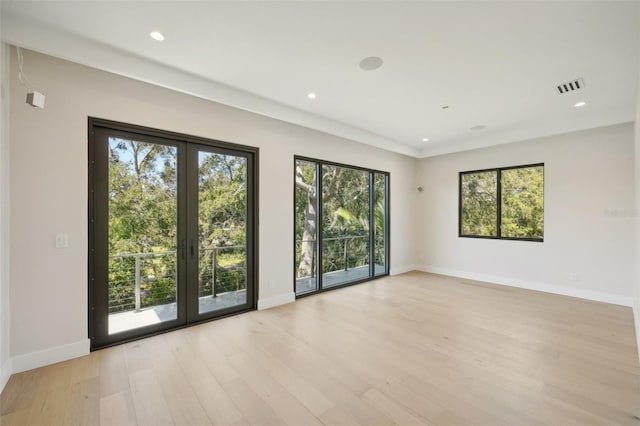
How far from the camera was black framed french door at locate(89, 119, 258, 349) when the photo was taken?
2.87 m

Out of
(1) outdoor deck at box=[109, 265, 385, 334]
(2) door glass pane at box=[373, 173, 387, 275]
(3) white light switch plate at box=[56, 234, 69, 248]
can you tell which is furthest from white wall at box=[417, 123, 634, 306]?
(3) white light switch plate at box=[56, 234, 69, 248]

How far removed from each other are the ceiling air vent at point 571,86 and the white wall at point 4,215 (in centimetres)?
558

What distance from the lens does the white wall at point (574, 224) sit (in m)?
4.30

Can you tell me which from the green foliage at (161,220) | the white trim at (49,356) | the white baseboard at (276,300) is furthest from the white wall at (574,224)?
the white trim at (49,356)

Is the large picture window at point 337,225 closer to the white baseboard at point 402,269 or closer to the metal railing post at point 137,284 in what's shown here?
the white baseboard at point 402,269

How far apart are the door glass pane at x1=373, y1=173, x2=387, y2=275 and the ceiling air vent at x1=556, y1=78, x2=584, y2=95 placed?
3.22 m

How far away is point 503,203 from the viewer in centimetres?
557

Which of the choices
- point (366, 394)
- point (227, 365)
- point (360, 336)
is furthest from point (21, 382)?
point (360, 336)

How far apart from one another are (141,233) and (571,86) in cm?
531

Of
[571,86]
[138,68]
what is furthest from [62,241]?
[571,86]

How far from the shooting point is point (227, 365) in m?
2.54

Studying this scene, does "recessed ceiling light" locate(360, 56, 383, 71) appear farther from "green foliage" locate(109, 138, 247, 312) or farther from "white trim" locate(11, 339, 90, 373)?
"white trim" locate(11, 339, 90, 373)

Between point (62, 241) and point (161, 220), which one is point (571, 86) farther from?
point (62, 241)

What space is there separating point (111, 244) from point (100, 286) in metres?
0.43
